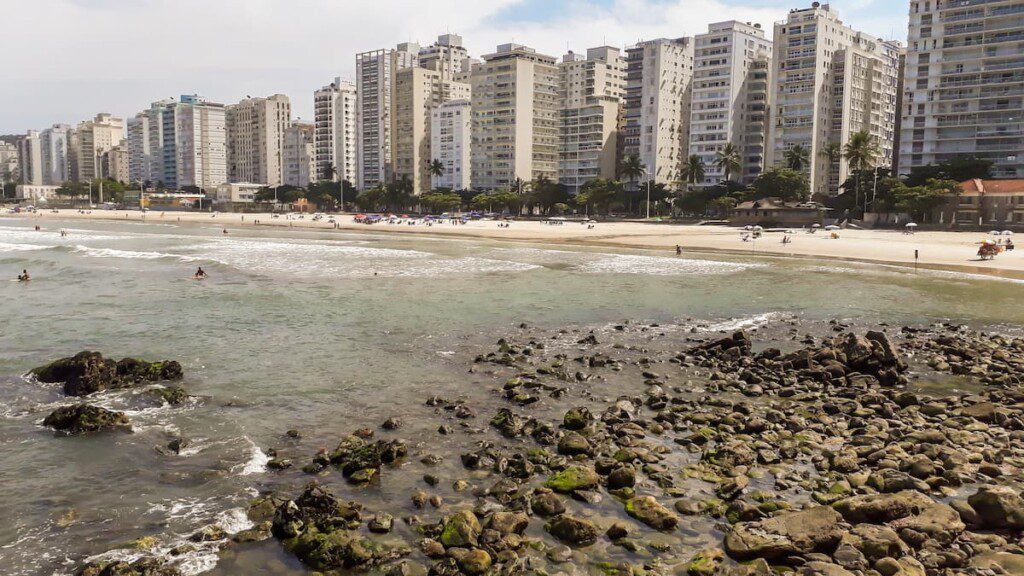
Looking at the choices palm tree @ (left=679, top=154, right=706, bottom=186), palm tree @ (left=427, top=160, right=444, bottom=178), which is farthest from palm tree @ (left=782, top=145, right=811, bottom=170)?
palm tree @ (left=427, top=160, right=444, bottom=178)

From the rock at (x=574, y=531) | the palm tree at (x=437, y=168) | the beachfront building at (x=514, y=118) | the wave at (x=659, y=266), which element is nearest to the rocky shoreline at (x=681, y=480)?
the rock at (x=574, y=531)

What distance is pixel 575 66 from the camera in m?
194

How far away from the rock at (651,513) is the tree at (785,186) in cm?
11012

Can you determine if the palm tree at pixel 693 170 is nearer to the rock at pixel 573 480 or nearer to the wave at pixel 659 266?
the wave at pixel 659 266

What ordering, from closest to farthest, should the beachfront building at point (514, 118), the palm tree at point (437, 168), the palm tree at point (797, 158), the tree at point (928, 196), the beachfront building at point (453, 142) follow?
the tree at point (928, 196) < the palm tree at point (797, 158) < the beachfront building at point (514, 118) < the palm tree at point (437, 168) < the beachfront building at point (453, 142)

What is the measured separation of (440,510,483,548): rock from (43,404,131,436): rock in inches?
354

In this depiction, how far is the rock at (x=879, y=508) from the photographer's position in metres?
10.6

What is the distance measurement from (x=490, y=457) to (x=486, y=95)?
171984mm

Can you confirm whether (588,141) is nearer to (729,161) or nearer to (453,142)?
(453,142)

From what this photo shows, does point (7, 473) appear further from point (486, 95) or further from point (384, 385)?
point (486, 95)

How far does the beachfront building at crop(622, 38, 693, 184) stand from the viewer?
153250 mm

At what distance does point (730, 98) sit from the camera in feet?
468

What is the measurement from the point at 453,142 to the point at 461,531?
595ft

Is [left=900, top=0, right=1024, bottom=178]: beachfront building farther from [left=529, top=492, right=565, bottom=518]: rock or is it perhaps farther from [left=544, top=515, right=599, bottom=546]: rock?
[left=544, top=515, right=599, bottom=546]: rock
